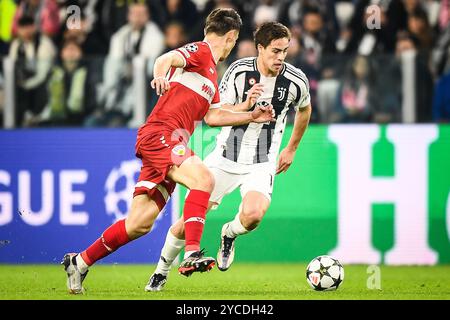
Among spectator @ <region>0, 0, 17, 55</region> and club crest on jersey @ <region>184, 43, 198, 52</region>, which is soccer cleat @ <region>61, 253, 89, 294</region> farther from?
spectator @ <region>0, 0, 17, 55</region>

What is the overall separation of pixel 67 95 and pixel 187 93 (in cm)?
344

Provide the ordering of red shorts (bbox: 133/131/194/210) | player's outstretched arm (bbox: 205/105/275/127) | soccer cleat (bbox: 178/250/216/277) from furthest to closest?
player's outstretched arm (bbox: 205/105/275/127)
red shorts (bbox: 133/131/194/210)
soccer cleat (bbox: 178/250/216/277)

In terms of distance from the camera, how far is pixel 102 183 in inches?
432

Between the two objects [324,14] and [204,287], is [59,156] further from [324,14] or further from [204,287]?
[324,14]

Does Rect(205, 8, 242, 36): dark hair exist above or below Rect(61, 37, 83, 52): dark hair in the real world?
below

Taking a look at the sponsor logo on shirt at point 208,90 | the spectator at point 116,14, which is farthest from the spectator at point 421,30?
the sponsor logo on shirt at point 208,90

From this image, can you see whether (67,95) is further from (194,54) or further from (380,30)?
(380,30)

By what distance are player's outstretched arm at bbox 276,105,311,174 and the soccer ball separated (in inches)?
40.3

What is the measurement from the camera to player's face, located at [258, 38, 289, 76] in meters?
8.59

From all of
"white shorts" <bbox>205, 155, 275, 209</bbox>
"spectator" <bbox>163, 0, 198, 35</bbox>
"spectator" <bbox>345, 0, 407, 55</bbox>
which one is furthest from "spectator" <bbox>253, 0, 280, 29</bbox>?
"white shorts" <bbox>205, 155, 275, 209</bbox>

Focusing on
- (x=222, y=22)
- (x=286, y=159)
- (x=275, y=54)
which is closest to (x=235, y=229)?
(x=286, y=159)

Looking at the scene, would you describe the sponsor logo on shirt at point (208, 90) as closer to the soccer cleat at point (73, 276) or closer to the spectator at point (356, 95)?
the soccer cleat at point (73, 276)

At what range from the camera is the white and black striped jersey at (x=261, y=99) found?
8852mm
